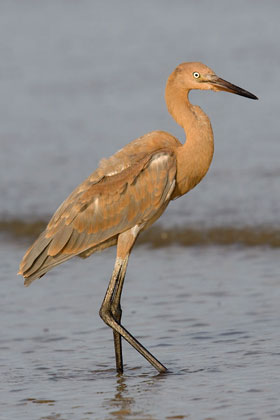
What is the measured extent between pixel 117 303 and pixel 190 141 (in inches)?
50.7

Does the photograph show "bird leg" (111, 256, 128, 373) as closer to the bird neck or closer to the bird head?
the bird neck

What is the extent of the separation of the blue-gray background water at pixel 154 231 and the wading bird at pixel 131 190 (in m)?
0.61

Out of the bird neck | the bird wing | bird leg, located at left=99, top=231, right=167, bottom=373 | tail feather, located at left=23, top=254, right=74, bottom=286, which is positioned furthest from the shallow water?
the bird neck

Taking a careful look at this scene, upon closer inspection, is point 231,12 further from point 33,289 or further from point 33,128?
point 33,289

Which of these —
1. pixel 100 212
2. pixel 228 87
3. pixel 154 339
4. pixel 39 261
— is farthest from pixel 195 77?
pixel 154 339

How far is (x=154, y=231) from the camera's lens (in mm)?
11336

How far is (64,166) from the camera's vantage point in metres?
14.1

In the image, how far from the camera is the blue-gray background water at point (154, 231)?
6.48m

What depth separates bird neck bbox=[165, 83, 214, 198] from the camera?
22.9ft

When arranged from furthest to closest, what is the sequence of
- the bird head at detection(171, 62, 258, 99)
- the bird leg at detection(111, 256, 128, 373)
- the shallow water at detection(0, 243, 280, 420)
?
the bird head at detection(171, 62, 258, 99) → the bird leg at detection(111, 256, 128, 373) → the shallow water at detection(0, 243, 280, 420)

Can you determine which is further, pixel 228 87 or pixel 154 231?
pixel 154 231

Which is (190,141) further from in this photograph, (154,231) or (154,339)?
(154,231)

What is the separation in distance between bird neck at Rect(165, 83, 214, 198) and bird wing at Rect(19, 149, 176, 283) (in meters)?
0.09

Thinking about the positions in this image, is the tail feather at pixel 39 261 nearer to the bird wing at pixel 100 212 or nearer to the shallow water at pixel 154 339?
the bird wing at pixel 100 212
